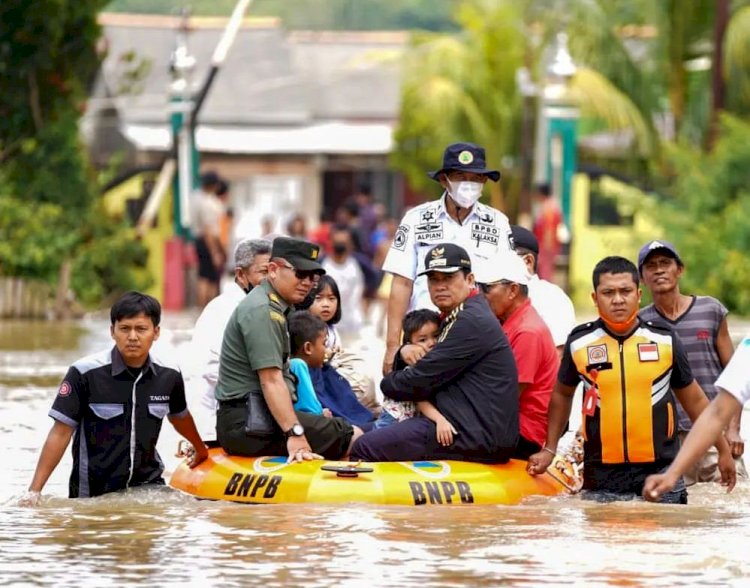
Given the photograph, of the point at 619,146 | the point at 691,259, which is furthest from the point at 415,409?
the point at 619,146

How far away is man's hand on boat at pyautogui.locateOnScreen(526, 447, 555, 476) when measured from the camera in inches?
409

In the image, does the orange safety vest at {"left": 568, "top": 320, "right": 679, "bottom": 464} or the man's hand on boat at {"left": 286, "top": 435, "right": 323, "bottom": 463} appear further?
the man's hand on boat at {"left": 286, "top": 435, "right": 323, "bottom": 463}

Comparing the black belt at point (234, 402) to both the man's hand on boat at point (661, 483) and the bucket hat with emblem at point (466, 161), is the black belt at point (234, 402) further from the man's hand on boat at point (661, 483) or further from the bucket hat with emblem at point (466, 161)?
the man's hand on boat at point (661, 483)

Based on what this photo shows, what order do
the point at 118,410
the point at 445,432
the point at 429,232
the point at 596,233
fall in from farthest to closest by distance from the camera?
1. the point at 596,233
2. the point at 429,232
3. the point at 445,432
4. the point at 118,410

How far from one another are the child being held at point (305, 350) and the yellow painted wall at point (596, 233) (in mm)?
19944

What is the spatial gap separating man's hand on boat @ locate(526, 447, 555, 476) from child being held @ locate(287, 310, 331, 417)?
4.24 feet

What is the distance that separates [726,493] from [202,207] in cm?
1686

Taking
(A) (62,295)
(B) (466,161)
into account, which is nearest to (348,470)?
(B) (466,161)

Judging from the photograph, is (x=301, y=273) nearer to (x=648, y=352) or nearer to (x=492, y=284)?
(x=492, y=284)

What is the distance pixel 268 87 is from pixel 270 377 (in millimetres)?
42086

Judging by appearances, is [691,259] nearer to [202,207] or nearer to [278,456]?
[202,207]

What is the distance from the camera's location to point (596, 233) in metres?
35.4

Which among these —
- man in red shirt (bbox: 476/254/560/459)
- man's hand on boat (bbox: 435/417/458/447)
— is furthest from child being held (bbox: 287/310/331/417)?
man in red shirt (bbox: 476/254/560/459)

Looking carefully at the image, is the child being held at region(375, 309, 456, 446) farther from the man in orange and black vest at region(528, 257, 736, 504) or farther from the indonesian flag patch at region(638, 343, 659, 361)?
the indonesian flag patch at region(638, 343, 659, 361)
